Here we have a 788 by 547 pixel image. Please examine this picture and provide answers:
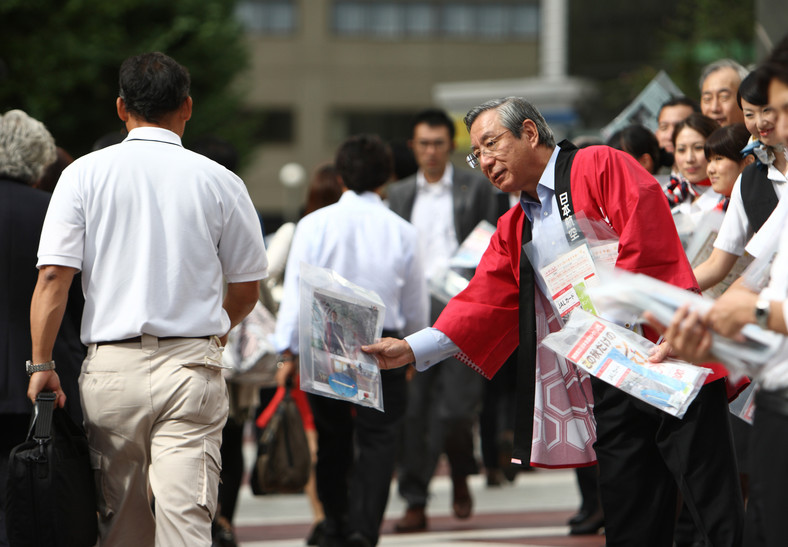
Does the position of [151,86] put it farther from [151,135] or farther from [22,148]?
[22,148]

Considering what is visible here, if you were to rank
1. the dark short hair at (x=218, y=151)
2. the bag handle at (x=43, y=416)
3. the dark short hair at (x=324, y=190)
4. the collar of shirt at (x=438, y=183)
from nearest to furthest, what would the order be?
the bag handle at (x=43, y=416) → the dark short hair at (x=218, y=151) → the dark short hair at (x=324, y=190) → the collar of shirt at (x=438, y=183)

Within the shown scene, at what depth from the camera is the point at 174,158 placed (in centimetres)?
441

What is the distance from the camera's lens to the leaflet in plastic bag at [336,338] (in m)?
4.54

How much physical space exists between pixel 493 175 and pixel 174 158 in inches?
45.2

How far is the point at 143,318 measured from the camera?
4.28 m

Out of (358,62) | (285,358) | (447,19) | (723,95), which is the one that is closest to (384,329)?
(285,358)

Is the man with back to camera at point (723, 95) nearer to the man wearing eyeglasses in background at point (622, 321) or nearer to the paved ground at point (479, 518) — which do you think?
the man wearing eyeglasses in background at point (622, 321)

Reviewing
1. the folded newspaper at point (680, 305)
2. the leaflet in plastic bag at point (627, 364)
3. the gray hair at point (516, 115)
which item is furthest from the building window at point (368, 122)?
the folded newspaper at point (680, 305)

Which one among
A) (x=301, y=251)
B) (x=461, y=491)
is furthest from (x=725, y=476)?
(x=461, y=491)

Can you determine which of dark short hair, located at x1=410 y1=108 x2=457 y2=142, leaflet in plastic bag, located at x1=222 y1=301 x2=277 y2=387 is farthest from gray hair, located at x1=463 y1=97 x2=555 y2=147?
dark short hair, located at x1=410 y1=108 x2=457 y2=142

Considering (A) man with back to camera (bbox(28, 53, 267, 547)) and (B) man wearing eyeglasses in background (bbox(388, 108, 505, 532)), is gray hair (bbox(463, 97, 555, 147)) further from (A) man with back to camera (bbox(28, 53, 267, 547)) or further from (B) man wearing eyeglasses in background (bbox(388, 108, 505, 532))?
(B) man wearing eyeglasses in background (bbox(388, 108, 505, 532))

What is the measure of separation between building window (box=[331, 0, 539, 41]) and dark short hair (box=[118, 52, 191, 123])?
4649cm

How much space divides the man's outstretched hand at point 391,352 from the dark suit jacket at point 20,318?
1.14 metres

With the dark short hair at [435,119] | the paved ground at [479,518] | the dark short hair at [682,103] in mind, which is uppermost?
the dark short hair at [682,103]
